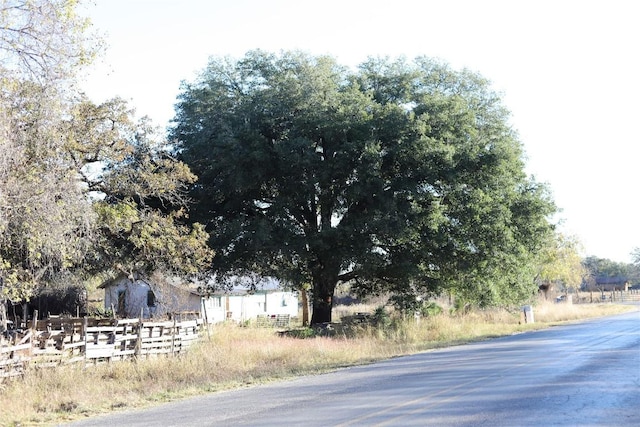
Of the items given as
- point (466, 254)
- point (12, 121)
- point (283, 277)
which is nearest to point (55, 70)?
point (12, 121)

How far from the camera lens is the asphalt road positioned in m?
10.1

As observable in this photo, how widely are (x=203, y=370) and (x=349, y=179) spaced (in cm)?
1401

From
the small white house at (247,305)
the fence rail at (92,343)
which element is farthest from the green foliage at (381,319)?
the small white house at (247,305)

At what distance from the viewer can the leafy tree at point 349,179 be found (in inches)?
1144

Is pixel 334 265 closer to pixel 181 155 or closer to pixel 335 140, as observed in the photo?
pixel 335 140

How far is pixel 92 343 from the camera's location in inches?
748

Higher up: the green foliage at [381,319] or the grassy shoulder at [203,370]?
the green foliage at [381,319]

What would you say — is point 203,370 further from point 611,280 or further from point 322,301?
point 611,280

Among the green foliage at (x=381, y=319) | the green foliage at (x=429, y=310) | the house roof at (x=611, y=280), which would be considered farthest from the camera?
the house roof at (x=611, y=280)

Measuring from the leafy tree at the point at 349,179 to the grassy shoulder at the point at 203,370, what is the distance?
370cm

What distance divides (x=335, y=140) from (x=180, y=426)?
20670 mm

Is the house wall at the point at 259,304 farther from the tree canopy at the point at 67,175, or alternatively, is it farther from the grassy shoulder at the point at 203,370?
the tree canopy at the point at 67,175

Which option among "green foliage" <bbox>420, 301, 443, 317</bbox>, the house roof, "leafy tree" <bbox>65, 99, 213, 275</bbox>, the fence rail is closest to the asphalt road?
the fence rail

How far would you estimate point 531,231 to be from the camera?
1291 inches
